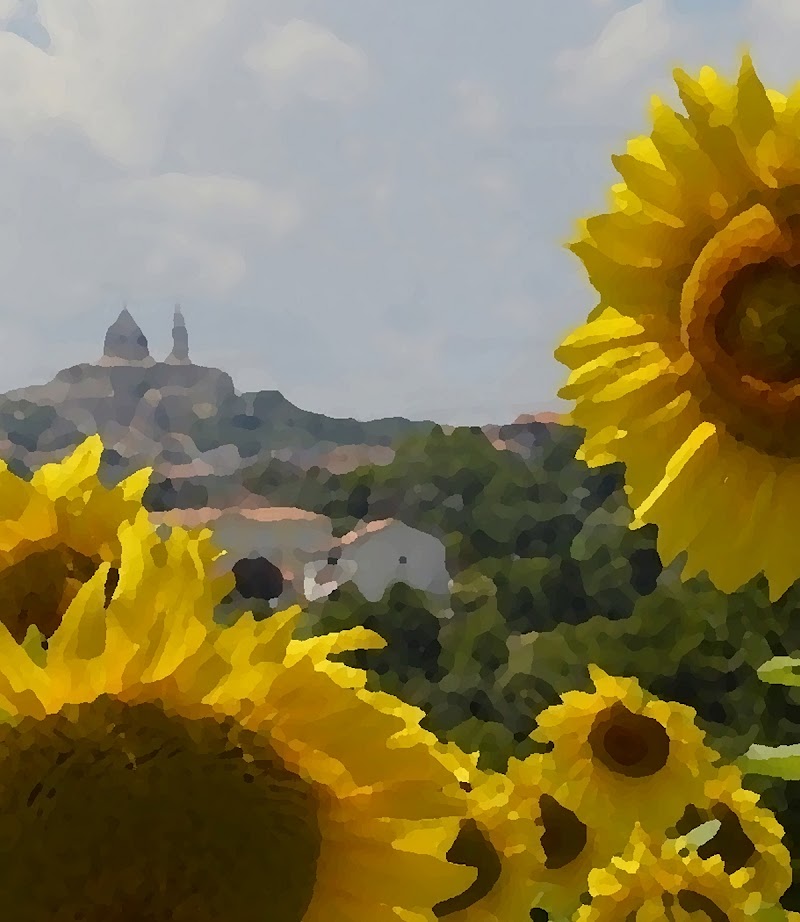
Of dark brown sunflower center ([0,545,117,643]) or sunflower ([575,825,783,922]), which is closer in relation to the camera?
dark brown sunflower center ([0,545,117,643])

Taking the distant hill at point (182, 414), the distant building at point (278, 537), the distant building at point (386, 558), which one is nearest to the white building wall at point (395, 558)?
the distant building at point (386, 558)

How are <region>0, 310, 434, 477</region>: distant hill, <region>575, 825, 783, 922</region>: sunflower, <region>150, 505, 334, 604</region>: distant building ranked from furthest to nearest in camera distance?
<region>0, 310, 434, 477</region>: distant hill → <region>150, 505, 334, 604</region>: distant building → <region>575, 825, 783, 922</region>: sunflower

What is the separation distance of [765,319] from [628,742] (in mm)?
430

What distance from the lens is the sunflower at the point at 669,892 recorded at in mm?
430

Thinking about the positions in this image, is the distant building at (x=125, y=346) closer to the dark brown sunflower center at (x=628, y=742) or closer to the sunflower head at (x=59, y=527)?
the dark brown sunflower center at (x=628, y=742)

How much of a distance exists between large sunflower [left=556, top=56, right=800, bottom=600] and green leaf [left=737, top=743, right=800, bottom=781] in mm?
76

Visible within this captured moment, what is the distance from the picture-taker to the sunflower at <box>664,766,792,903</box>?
496 millimetres

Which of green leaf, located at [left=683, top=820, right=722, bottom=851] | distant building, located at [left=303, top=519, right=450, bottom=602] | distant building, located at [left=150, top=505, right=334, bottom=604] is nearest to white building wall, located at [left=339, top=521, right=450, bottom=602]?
distant building, located at [left=303, top=519, right=450, bottom=602]

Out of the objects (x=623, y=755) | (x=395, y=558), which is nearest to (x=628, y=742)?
(x=623, y=755)

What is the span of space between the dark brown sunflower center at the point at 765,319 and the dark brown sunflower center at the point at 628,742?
0.40 metres

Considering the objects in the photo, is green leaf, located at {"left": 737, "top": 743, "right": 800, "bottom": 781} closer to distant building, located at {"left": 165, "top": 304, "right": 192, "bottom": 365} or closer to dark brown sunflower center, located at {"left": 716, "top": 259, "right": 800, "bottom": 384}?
dark brown sunflower center, located at {"left": 716, "top": 259, "right": 800, "bottom": 384}

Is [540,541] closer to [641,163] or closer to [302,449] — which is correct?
[302,449]

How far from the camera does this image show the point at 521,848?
36cm

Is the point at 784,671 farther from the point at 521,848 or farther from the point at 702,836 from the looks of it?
the point at 702,836
